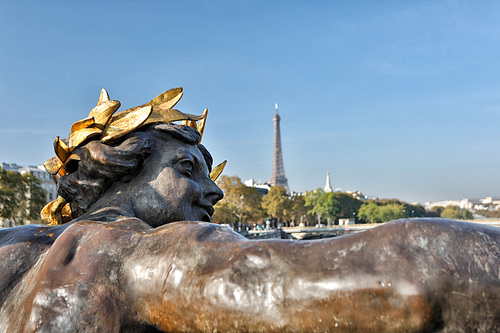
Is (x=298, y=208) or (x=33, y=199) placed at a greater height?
(x=298, y=208)

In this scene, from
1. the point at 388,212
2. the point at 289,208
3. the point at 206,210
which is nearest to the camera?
the point at 206,210

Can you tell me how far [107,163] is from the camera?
235 cm

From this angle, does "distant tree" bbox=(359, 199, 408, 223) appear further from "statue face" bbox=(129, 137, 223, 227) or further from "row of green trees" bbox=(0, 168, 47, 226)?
"statue face" bbox=(129, 137, 223, 227)

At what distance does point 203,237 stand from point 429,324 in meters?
0.67

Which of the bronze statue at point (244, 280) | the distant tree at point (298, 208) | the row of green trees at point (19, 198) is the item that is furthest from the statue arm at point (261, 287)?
the distant tree at point (298, 208)

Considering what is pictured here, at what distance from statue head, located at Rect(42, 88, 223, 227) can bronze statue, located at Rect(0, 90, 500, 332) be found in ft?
1.07

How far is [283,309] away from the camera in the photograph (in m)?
1.29

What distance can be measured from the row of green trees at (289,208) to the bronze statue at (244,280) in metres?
40.4

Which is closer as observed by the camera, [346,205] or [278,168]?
[346,205]

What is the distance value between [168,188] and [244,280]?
1.16 metres

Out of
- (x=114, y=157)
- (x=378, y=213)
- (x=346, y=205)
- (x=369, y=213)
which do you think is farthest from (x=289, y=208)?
(x=114, y=157)

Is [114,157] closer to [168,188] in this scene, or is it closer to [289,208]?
[168,188]

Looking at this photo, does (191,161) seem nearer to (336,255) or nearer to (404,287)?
(336,255)

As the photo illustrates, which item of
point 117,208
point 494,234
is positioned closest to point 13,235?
point 117,208
